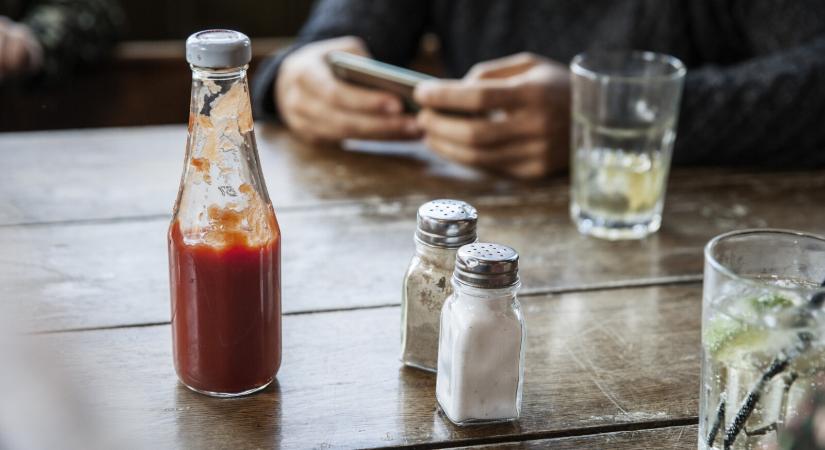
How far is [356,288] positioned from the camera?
95 cm

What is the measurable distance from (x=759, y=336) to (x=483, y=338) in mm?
187

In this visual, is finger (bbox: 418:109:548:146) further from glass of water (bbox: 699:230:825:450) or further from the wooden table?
glass of water (bbox: 699:230:825:450)

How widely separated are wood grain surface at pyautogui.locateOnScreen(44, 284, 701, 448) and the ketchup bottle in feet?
0.13

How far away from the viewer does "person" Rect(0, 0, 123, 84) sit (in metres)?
2.29

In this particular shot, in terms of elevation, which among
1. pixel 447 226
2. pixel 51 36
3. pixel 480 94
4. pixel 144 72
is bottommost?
pixel 144 72

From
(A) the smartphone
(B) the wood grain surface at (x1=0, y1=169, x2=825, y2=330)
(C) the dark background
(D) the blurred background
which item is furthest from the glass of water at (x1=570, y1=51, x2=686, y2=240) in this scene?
(C) the dark background

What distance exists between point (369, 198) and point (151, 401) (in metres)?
0.53

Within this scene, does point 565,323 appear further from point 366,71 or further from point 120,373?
point 366,71

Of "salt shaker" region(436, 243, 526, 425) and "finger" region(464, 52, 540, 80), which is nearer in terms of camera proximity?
"salt shaker" region(436, 243, 526, 425)

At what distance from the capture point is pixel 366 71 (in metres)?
1.40

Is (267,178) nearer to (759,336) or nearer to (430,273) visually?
(430,273)

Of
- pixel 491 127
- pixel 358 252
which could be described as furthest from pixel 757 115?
pixel 358 252

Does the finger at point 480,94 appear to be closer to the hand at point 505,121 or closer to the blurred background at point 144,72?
the hand at point 505,121

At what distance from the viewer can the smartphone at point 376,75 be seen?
1.37 m
